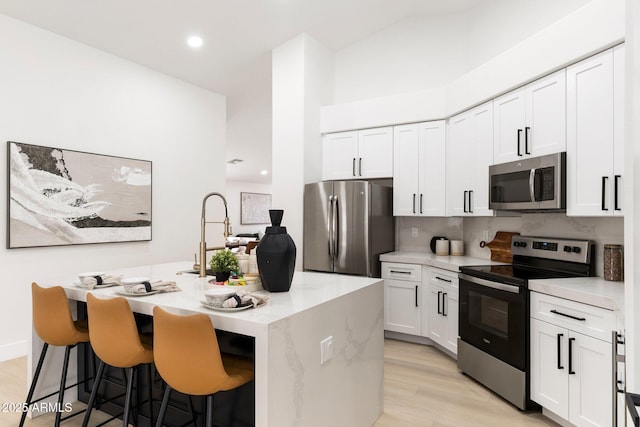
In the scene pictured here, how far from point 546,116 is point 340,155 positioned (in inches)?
91.8

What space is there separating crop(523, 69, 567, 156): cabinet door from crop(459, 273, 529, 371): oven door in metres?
1.07

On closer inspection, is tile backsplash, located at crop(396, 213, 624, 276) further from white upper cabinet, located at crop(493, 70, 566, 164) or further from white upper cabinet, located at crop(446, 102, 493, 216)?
white upper cabinet, located at crop(493, 70, 566, 164)

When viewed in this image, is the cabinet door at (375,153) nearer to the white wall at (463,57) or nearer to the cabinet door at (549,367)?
the white wall at (463,57)

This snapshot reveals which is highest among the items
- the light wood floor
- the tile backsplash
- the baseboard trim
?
the tile backsplash

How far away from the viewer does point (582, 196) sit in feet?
8.40

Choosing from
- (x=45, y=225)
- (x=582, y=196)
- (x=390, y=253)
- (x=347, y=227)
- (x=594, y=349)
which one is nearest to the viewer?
(x=594, y=349)

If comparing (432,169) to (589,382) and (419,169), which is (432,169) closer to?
(419,169)

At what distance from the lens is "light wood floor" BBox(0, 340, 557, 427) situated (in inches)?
98.3

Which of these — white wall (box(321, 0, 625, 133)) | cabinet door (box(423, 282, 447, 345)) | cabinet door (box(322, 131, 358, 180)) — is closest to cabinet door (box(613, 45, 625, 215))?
white wall (box(321, 0, 625, 133))

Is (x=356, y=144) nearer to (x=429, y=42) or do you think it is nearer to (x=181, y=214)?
(x=429, y=42)

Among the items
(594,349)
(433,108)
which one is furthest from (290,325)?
(433,108)

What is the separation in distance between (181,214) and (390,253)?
2.82m

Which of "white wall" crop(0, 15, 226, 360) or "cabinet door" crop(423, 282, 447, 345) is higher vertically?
"white wall" crop(0, 15, 226, 360)

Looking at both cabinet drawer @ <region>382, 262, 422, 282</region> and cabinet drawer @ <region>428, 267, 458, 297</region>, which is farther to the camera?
cabinet drawer @ <region>382, 262, 422, 282</region>
